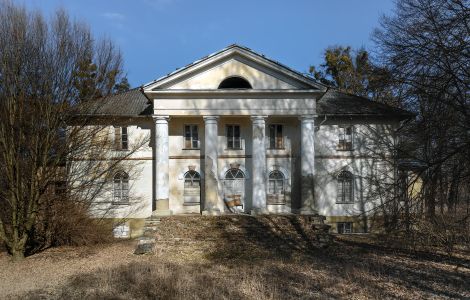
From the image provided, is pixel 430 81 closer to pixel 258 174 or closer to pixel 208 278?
pixel 208 278

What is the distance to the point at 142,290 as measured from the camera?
438 inches

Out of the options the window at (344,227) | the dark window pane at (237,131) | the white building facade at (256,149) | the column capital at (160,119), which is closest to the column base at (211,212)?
the white building facade at (256,149)

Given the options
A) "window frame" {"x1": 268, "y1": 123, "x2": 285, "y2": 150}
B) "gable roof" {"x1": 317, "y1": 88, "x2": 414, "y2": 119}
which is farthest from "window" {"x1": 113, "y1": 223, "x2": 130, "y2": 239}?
"gable roof" {"x1": 317, "y1": 88, "x2": 414, "y2": 119}

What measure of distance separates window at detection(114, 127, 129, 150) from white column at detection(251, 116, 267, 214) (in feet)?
23.7

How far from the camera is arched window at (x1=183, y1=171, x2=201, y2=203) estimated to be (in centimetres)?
2511

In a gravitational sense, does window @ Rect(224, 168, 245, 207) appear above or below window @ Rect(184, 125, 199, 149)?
below

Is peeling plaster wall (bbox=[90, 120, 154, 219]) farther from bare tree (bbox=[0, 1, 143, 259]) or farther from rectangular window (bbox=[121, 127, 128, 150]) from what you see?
bare tree (bbox=[0, 1, 143, 259])

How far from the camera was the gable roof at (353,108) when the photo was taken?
82.0ft

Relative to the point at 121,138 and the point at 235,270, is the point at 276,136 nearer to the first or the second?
the point at 121,138

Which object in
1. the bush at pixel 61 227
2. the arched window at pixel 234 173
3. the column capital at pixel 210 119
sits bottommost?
the bush at pixel 61 227

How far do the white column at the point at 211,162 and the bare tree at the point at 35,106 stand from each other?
6.50m

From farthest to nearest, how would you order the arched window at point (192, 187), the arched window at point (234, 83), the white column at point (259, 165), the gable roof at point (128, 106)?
the arched window at point (192, 187), the gable roof at point (128, 106), the arched window at point (234, 83), the white column at point (259, 165)

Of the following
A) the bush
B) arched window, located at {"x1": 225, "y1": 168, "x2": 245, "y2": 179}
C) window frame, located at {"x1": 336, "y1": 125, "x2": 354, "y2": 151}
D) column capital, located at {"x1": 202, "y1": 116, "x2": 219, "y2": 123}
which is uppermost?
column capital, located at {"x1": 202, "y1": 116, "x2": 219, "y2": 123}

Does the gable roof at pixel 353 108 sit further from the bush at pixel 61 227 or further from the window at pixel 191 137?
the bush at pixel 61 227
